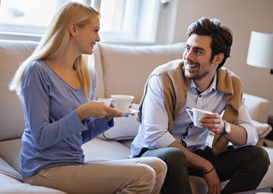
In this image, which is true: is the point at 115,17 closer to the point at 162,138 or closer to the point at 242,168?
the point at 162,138

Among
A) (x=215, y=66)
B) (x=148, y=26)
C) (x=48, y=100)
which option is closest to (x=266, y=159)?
(x=215, y=66)

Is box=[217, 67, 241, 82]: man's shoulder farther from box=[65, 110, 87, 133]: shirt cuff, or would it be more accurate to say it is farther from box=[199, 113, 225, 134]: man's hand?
box=[65, 110, 87, 133]: shirt cuff

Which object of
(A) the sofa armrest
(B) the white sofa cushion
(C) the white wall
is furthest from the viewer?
(C) the white wall

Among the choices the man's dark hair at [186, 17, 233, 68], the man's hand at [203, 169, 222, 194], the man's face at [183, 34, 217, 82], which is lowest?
the man's hand at [203, 169, 222, 194]

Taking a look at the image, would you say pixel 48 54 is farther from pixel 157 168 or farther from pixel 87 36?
pixel 157 168

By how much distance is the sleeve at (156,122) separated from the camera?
174cm

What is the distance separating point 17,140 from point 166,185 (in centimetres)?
89

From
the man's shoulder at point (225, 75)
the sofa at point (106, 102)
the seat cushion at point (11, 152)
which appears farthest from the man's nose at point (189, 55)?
the seat cushion at point (11, 152)

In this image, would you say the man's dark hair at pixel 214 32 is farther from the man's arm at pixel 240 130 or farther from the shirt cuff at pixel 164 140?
Result: the shirt cuff at pixel 164 140

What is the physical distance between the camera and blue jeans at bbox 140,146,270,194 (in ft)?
5.18

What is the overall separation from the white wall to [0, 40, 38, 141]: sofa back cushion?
177cm

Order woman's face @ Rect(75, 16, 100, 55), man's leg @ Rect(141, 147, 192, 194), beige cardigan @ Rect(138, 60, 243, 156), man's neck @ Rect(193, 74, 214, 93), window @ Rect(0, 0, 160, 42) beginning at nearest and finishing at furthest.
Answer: woman's face @ Rect(75, 16, 100, 55) → man's leg @ Rect(141, 147, 192, 194) → beige cardigan @ Rect(138, 60, 243, 156) → man's neck @ Rect(193, 74, 214, 93) → window @ Rect(0, 0, 160, 42)

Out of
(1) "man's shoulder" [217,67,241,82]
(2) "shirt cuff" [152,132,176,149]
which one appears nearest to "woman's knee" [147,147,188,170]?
(2) "shirt cuff" [152,132,176,149]

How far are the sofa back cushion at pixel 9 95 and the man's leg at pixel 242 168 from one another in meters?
1.00
